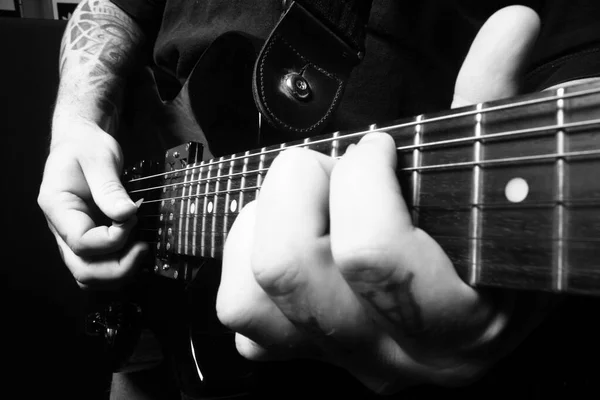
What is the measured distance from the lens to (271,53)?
0.58m

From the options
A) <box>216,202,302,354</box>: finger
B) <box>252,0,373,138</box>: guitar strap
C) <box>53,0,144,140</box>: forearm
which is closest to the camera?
<box>216,202,302,354</box>: finger

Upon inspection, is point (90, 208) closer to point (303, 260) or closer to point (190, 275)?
point (190, 275)

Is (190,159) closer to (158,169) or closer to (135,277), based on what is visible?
(158,169)

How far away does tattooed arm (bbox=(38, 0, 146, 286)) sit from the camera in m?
0.74

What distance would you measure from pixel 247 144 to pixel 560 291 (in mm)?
466

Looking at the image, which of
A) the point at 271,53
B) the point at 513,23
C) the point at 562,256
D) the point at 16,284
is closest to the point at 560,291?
the point at 562,256

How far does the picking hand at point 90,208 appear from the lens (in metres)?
0.73

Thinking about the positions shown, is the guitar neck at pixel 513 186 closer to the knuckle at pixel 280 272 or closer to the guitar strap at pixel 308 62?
the knuckle at pixel 280 272

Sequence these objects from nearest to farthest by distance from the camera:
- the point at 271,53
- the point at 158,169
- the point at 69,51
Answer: the point at 271,53, the point at 158,169, the point at 69,51

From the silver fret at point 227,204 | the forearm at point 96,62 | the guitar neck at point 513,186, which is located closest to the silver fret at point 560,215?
the guitar neck at point 513,186

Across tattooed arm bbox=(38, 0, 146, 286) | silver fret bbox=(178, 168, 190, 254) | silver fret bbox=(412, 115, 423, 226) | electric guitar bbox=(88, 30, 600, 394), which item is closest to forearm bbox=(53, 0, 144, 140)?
tattooed arm bbox=(38, 0, 146, 286)

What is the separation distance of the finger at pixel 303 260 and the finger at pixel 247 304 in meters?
0.03

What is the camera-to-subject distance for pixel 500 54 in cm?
31

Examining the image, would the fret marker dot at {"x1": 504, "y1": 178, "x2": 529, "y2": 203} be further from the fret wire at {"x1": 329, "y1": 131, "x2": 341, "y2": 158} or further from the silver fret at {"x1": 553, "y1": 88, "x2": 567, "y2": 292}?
the fret wire at {"x1": 329, "y1": 131, "x2": 341, "y2": 158}
